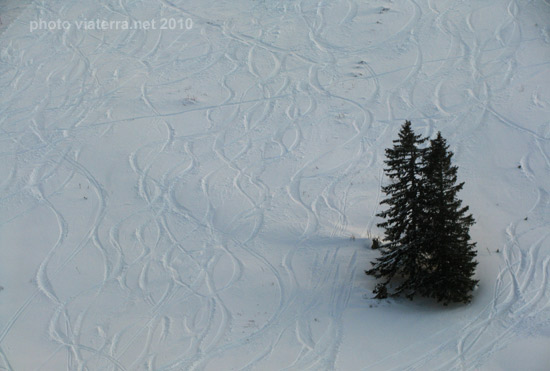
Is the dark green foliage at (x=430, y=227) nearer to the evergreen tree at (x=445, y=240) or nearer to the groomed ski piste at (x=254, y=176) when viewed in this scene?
the evergreen tree at (x=445, y=240)

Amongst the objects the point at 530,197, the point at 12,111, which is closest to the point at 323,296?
the point at 530,197

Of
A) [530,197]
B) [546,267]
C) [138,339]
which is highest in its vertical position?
[530,197]

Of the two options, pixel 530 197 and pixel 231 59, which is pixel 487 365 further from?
pixel 231 59

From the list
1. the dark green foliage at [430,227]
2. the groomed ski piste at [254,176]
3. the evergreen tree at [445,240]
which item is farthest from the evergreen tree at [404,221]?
the groomed ski piste at [254,176]

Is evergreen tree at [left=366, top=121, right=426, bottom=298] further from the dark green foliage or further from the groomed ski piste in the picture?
the groomed ski piste

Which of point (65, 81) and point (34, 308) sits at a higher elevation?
point (65, 81)

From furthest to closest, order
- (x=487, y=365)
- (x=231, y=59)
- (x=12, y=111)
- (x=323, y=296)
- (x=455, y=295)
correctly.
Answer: (x=231, y=59) → (x=12, y=111) → (x=323, y=296) → (x=455, y=295) → (x=487, y=365)

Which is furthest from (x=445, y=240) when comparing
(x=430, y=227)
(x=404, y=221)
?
(x=404, y=221)

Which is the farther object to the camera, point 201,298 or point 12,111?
point 12,111
